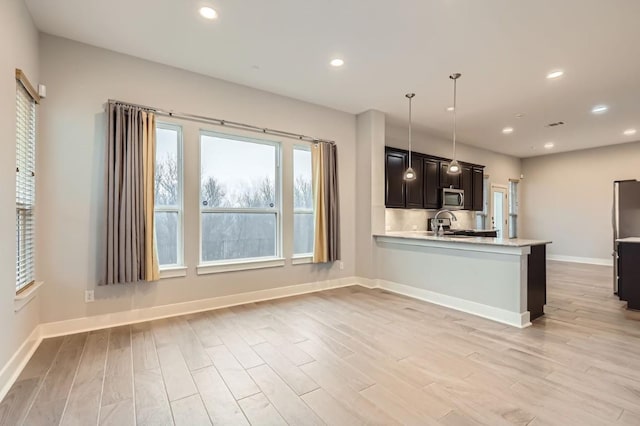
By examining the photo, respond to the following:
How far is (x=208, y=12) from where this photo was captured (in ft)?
9.11

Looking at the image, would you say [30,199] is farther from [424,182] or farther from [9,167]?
[424,182]

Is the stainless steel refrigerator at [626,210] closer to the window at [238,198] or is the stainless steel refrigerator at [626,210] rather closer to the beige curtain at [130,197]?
the window at [238,198]

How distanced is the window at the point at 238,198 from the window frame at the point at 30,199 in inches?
62.8

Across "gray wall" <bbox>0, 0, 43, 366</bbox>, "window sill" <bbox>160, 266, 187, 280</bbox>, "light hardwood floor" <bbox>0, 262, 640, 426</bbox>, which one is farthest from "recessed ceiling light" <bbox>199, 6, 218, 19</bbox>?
"light hardwood floor" <bbox>0, 262, 640, 426</bbox>

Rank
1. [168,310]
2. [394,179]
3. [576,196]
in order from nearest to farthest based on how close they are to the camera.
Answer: [168,310] → [394,179] → [576,196]

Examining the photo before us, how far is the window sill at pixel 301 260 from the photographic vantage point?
4.77 metres

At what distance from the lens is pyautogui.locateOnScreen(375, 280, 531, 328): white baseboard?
11.4 feet

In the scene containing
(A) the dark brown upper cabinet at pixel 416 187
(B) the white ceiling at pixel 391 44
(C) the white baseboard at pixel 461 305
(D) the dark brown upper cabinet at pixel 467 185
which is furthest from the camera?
(D) the dark brown upper cabinet at pixel 467 185

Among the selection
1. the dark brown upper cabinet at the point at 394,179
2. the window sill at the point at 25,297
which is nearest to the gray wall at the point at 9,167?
the window sill at the point at 25,297

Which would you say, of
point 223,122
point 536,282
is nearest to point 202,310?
point 223,122

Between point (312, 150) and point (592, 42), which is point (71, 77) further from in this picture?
point (592, 42)

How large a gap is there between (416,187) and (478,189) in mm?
2385

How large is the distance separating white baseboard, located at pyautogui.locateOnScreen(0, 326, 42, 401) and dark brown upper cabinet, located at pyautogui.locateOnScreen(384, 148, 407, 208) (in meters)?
4.83

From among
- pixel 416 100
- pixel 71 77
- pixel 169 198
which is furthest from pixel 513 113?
pixel 71 77
